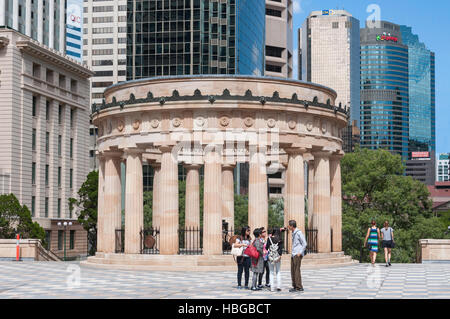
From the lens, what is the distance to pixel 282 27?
159125 mm

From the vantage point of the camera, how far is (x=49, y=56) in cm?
8900

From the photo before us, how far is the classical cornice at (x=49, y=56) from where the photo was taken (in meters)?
83.9

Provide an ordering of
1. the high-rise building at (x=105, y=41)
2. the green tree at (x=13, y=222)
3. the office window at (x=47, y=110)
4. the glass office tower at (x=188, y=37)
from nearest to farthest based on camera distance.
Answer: the green tree at (x=13, y=222) < the office window at (x=47, y=110) < the glass office tower at (x=188, y=37) < the high-rise building at (x=105, y=41)

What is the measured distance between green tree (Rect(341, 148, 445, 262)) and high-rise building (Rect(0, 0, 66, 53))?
218ft

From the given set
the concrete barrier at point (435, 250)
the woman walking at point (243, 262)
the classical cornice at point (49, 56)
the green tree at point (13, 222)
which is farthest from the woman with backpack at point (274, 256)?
the classical cornice at point (49, 56)

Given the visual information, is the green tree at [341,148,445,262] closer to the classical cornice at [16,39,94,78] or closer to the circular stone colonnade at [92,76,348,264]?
the circular stone colonnade at [92,76,348,264]

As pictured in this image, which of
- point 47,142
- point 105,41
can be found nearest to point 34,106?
point 47,142

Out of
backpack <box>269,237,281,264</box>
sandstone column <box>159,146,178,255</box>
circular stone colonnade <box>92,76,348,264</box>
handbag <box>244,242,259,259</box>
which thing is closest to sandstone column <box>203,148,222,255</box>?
circular stone colonnade <box>92,76,348,264</box>

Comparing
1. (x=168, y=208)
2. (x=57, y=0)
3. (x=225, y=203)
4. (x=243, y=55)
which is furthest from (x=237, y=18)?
(x=168, y=208)

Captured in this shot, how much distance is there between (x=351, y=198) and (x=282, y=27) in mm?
97158

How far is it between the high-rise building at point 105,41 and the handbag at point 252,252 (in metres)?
150

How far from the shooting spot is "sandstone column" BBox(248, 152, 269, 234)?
105ft

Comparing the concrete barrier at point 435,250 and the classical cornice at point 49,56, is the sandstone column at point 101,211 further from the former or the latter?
the classical cornice at point 49,56

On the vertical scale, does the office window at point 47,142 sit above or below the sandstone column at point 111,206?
above
